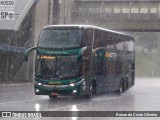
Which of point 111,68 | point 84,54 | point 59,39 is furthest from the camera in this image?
point 111,68

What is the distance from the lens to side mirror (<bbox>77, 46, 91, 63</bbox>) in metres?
17.5

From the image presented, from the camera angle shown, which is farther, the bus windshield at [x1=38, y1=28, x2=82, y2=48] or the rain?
the bus windshield at [x1=38, y1=28, x2=82, y2=48]

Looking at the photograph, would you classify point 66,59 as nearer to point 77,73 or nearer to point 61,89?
point 77,73

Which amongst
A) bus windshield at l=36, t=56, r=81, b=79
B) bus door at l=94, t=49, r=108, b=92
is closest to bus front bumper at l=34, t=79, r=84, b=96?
bus windshield at l=36, t=56, r=81, b=79

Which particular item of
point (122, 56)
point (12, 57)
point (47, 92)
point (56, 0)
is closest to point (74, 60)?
point (47, 92)

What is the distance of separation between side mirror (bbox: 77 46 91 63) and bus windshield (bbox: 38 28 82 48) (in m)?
0.33

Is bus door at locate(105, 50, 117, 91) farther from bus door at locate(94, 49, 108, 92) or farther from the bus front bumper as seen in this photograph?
the bus front bumper

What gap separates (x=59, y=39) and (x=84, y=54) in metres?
1.36

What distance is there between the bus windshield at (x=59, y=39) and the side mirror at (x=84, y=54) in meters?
0.33

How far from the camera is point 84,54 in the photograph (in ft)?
59.0

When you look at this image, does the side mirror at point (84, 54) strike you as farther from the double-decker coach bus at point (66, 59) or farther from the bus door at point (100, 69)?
the bus door at point (100, 69)

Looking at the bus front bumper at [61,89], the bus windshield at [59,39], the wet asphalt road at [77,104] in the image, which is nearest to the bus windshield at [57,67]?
the bus front bumper at [61,89]

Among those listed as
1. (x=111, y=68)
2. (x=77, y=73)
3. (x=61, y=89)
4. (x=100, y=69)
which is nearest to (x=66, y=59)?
(x=77, y=73)

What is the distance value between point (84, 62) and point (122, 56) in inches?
230
